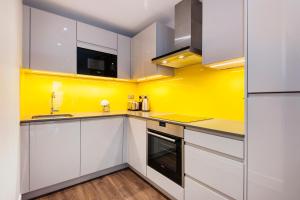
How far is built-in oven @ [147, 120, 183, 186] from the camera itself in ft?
4.86

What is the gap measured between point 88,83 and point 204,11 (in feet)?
6.53

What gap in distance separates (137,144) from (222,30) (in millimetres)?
1701

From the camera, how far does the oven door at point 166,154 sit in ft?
4.88

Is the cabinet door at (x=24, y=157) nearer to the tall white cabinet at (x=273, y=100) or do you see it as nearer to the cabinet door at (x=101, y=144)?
the cabinet door at (x=101, y=144)

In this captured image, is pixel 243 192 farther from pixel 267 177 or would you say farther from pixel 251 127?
pixel 251 127

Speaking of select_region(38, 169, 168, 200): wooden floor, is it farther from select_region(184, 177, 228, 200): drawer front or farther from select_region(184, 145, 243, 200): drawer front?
select_region(184, 145, 243, 200): drawer front

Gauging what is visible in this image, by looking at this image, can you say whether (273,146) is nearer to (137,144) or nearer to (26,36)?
(137,144)

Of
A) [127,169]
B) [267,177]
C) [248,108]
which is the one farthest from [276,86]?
[127,169]

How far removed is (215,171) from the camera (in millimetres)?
1182

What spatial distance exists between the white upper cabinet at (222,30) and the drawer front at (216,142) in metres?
0.70

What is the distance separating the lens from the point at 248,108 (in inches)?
39.0

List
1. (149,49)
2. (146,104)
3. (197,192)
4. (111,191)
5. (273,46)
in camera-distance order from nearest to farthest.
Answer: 1. (273,46)
2. (197,192)
3. (111,191)
4. (149,49)
5. (146,104)

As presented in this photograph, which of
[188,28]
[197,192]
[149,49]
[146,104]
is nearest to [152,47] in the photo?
[149,49]

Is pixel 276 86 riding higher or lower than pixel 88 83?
lower
